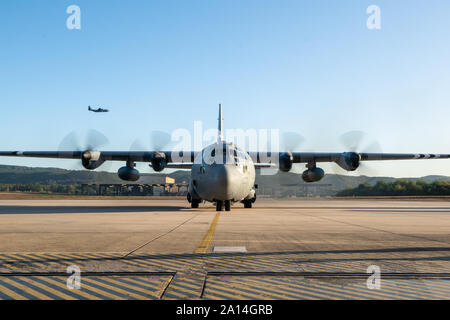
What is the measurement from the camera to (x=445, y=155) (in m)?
34.5

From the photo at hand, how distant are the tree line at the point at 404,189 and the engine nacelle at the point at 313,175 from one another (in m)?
68.5

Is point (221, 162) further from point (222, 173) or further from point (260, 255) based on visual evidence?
point (260, 255)

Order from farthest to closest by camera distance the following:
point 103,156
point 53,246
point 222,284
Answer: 1. point 103,156
2. point 53,246
3. point 222,284

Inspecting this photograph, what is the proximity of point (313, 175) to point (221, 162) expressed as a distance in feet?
39.8

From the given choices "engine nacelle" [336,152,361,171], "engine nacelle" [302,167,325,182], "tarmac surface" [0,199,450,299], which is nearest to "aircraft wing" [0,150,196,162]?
"engine nacelle" [302,167,325,182]

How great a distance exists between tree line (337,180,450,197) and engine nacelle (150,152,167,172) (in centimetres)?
7837

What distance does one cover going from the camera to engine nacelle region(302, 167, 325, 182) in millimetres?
32375

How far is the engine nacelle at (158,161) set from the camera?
30.9 m

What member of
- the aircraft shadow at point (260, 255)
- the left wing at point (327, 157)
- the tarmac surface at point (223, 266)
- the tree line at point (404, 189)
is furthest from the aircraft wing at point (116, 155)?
the tree line at point (404, 189)

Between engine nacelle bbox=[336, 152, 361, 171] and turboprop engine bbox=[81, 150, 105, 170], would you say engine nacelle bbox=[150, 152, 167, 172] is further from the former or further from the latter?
engine nacelle bbox=[336, 152, 361, 171]

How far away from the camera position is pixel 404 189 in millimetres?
96562

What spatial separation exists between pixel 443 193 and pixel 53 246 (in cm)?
9614

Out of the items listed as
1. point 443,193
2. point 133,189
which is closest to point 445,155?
point 443,193
